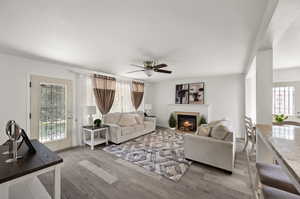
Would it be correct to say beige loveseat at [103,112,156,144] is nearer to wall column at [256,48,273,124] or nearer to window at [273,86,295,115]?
wall column at [256,48,273,124]

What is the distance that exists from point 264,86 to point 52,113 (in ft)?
15.8

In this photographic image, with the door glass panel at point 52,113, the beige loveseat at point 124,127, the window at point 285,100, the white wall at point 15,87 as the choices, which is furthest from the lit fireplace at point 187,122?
the white wall at point 15,87

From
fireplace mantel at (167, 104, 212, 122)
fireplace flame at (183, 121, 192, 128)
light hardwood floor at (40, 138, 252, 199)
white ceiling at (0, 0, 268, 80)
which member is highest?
white ceiling at (0, 0, 268, 80)

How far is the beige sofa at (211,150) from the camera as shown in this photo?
7.77 ft

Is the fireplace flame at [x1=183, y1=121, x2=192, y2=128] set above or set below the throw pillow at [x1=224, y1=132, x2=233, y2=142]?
below

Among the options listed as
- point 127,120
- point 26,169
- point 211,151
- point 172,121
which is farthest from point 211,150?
point 172,121

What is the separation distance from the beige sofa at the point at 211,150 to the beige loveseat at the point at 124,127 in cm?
213

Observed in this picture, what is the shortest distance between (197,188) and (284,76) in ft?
16.8

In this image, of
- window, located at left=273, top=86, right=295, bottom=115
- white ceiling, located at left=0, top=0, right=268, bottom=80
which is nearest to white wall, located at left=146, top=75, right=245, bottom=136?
window, located at left=273, top=86, right=295, bottom=115

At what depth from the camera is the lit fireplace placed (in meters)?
5.57

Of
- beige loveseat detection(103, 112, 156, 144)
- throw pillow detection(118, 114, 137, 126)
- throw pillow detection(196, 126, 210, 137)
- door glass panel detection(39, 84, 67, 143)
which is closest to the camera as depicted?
throw pillow detection(196, 126, 210, 137)

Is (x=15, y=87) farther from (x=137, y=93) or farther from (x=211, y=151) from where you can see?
(x=211, y=151)

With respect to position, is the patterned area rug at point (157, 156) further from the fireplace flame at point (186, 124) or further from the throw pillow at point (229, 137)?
the fireplace flame at point (186, 124)

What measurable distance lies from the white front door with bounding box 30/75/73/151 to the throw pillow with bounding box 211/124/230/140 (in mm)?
3998
